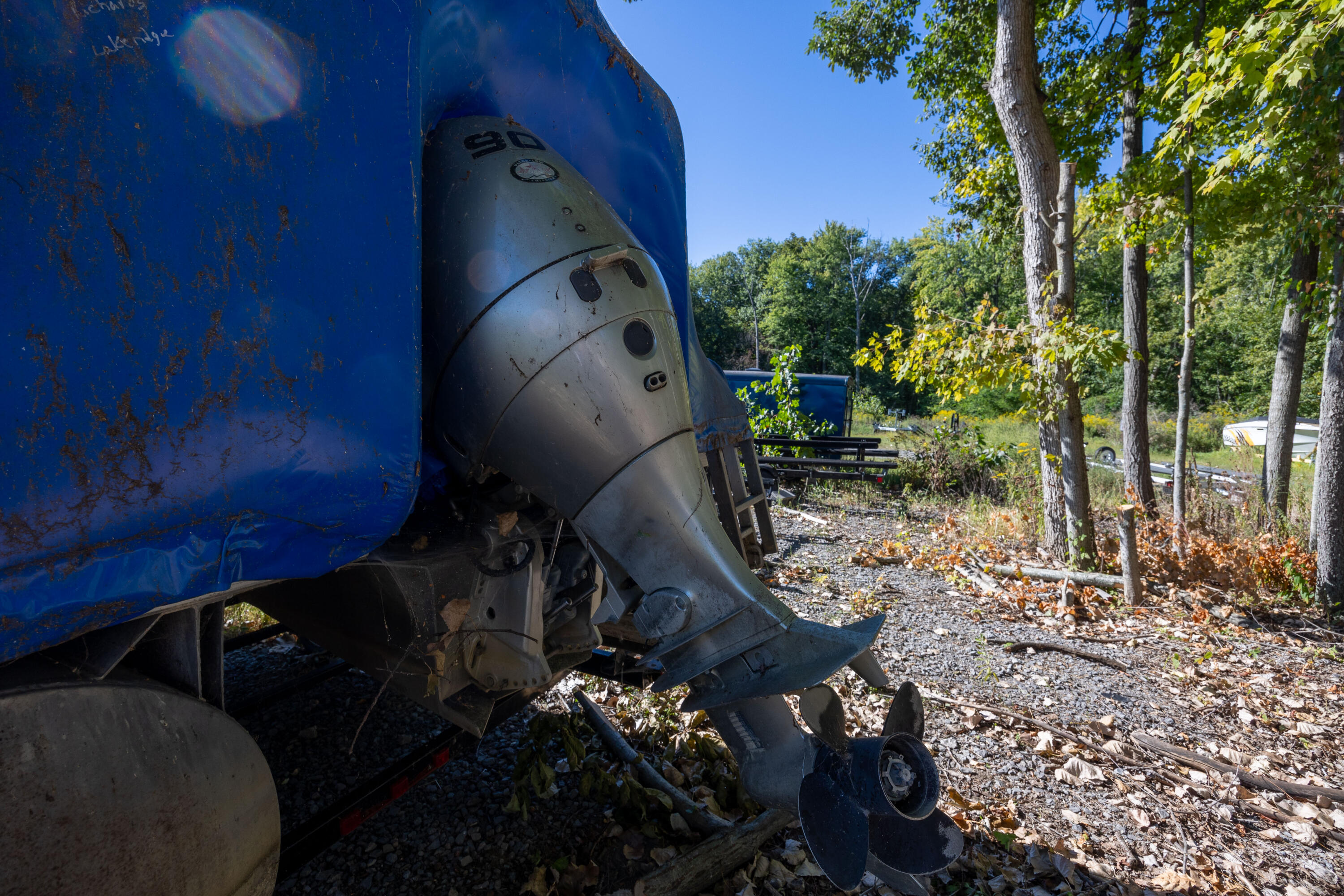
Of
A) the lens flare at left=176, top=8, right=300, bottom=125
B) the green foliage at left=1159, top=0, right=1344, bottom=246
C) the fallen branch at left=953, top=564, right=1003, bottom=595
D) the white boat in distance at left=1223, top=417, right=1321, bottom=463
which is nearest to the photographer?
the lens flare at left=176, top=8, right=300, bottom=125

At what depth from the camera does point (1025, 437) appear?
2267cm

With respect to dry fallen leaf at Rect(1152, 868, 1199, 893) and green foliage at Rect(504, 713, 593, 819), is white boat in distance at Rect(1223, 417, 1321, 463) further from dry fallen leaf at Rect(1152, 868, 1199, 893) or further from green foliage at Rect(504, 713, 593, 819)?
green foliage at Rect(504, 713, 593, 819)

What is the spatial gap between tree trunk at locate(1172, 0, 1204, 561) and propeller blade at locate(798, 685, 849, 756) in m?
6.14

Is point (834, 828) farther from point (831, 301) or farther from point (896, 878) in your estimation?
point (831, 301)

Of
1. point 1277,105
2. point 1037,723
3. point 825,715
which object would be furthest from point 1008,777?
point 1277,105

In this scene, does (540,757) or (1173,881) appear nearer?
(1173,881)

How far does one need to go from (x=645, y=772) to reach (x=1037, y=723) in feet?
7.12

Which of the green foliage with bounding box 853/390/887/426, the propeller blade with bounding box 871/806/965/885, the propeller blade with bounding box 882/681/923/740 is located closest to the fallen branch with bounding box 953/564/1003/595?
the propeller blade with bounding box 882/681/923/740

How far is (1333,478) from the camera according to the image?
5.48 metres

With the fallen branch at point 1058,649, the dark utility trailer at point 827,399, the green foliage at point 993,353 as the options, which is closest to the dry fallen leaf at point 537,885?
the fallen branch at point 1058,649

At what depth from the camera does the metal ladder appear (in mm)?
2684

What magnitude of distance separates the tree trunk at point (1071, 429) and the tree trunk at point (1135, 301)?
0.88 meters

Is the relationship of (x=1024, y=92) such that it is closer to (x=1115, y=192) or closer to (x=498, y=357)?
(x=1115, y=192)

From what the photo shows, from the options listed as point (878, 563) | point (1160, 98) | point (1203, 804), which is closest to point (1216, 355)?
point (1160, 98)
